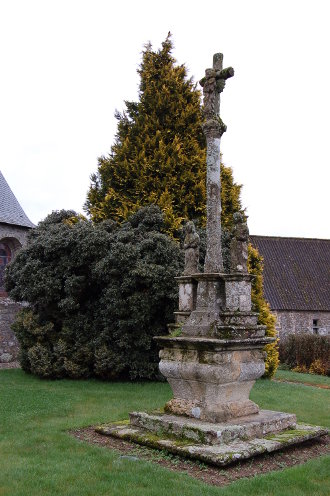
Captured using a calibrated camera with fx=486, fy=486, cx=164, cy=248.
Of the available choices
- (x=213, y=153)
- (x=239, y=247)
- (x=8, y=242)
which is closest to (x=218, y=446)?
(x=239, y=247)

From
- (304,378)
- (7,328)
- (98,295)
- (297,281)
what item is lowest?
(304,378)

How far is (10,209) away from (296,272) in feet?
47.1

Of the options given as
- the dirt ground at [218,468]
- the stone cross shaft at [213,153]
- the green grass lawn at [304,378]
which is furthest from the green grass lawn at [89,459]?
the green grass lawn at [304,378]

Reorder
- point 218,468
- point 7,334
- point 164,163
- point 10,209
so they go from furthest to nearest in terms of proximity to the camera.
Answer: point 10,209 → point 7,334 → point 164,163 → point 218,468

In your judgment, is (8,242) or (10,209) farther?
(10,209)

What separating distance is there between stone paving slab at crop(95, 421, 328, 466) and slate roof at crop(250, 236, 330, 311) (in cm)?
1615

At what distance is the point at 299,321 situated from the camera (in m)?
22.9

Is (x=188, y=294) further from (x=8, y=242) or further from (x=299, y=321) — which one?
(x=299, y=321)

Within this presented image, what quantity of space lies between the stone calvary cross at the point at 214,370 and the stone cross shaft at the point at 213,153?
0.01 meters

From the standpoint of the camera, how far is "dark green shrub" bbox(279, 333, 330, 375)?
17328mm

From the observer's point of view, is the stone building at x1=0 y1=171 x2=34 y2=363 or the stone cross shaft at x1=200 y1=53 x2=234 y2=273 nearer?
the stone cross shaft at x1=200 y1=53 x2=234 y2=273

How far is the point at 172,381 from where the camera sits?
683 centimetres

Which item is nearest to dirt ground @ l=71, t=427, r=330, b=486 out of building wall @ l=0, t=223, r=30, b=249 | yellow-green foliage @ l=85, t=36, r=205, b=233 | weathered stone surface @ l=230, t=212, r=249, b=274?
weathered stone surface @ l=230, t=212, r=249, b=274

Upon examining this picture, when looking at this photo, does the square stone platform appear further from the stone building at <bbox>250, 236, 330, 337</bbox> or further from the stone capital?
the stone building at <bbox>250, 236, 330, 337</bbox>
